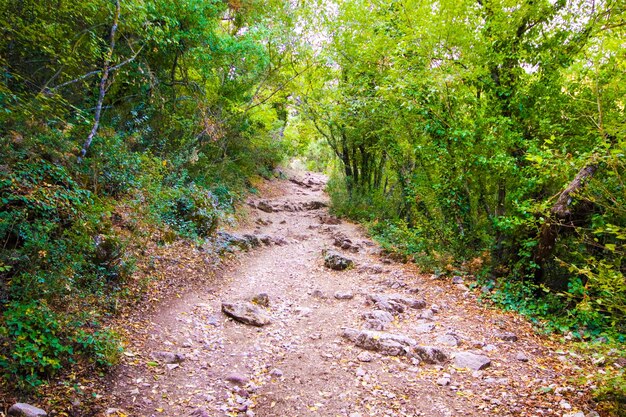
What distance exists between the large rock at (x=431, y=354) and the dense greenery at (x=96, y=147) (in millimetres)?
3679

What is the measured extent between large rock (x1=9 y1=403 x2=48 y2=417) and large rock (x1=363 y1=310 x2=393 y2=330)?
3938 millimetres

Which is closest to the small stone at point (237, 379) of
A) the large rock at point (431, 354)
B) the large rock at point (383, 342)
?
the large rock at point (383, 342)

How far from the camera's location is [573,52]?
6055 millimetres

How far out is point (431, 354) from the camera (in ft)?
14.0

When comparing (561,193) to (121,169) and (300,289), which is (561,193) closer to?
(300,289)

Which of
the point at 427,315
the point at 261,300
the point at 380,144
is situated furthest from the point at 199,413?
the point at 380,144

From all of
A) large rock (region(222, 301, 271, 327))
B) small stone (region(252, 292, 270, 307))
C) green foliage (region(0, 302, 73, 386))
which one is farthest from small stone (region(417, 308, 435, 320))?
green foliage (region(0, 302, 73, 386))

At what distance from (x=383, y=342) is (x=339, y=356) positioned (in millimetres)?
643

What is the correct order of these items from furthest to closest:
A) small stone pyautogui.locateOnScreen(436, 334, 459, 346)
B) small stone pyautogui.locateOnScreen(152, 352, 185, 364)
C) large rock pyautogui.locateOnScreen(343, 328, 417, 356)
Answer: small stone pyautogui.locateOnScreen(436, 334, 459, 346)
large rock pyautogui.locateOnScreen(343, 328, 417, 356)
small stone pyautogui.locateOnScreen(152, 352, 185, 364)

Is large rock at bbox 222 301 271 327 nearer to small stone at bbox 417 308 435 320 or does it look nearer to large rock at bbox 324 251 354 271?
small stone at bbox 417 308 435 320

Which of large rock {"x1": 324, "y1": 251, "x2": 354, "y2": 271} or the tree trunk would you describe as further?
large rock {"x1": 324, "y1": 251, "x2": 354, "y2": 271}

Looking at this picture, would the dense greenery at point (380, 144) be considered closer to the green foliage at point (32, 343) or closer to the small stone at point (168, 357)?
the green foliage at point (32, 343)

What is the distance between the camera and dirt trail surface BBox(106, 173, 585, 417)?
340 centimetres

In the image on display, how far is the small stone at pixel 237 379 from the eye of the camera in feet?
12.5
